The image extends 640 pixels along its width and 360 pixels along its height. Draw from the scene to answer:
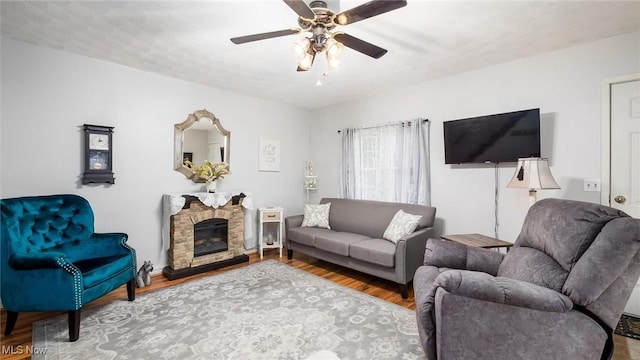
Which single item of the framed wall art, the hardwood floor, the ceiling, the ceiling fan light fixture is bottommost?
the hardwood floor

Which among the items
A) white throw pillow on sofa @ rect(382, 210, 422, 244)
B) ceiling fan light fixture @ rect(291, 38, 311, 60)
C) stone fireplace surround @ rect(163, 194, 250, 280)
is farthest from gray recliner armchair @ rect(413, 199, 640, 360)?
stone fireplace surround @ rect(163, 194, 250, 280)

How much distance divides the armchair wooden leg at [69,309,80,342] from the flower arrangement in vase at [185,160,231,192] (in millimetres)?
1923

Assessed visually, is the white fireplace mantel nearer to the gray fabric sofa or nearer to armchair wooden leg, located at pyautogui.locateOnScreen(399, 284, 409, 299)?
the gray fabric sofa

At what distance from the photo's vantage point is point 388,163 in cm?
407

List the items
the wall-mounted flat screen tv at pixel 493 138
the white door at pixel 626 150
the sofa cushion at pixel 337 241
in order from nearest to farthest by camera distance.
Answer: the white door at pixel 626 150 < the wall-mounted flat screen tv at pixel 493 138 < the sofa cushion at pixel 337 241

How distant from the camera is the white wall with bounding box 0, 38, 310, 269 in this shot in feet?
8.55

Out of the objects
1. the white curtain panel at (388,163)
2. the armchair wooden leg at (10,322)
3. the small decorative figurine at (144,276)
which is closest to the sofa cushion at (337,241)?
the white curtain panel at (388,163)

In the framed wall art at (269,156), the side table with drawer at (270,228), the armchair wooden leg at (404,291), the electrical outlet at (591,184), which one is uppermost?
the framed wall art at (269,156)

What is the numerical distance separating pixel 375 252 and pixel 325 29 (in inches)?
87.8

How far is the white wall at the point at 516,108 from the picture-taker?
255cm

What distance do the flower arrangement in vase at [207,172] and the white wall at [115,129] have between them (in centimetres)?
14

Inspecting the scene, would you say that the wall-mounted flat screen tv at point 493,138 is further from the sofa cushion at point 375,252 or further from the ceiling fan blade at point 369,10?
the ceiling fan blade at point 369,10

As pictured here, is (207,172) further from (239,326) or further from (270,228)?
(239,326)

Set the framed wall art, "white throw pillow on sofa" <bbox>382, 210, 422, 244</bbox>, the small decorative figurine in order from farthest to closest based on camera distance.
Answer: the framed wall art → "white throw pillow on sofa" <bbox>382, 210, 422, 244</bbox> → the small decorative figurine
